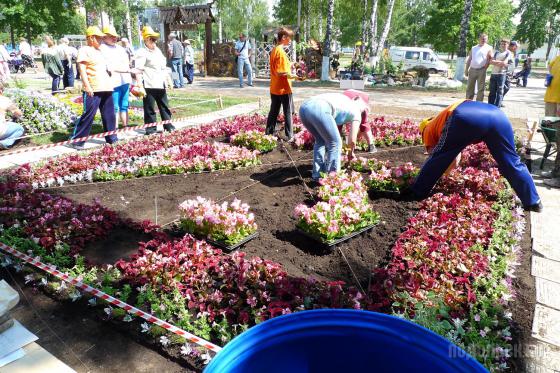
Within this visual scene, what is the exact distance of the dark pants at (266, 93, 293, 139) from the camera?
7.67 metres

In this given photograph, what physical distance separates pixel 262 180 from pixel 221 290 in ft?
9.26

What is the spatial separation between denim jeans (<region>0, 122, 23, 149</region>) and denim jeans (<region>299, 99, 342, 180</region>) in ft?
18.7

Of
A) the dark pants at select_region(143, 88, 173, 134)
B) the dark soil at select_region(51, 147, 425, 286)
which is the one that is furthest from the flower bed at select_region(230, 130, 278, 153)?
the dark pants at select_region(143, 88, 173, 134)

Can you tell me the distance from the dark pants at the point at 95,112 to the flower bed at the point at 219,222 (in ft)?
14.3

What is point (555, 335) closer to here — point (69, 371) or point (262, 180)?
point (69, 371)

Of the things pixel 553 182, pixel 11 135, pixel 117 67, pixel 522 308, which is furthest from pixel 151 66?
pixel 522 308

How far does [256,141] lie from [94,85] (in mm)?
3070

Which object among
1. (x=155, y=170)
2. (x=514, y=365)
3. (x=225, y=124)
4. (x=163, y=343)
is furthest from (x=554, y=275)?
(x=225, y=124)

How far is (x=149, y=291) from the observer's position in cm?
310

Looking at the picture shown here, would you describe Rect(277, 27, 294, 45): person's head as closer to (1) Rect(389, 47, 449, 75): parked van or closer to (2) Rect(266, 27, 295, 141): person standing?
(2) Rect(266, 27, 295, 141): person standing

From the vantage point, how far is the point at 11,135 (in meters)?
7.45

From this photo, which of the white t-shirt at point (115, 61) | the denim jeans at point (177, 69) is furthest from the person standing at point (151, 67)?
the denim jeans at point (177, 69)

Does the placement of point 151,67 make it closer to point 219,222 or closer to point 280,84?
point 280,84

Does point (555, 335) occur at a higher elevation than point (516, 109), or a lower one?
lower
